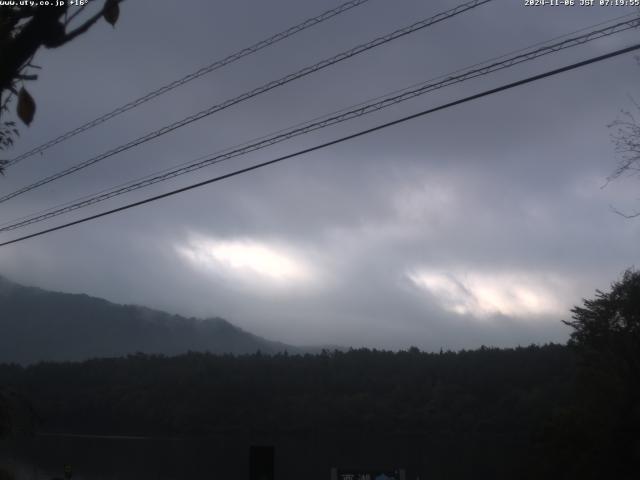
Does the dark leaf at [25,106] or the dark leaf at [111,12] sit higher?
the dark leaf at [111,12]

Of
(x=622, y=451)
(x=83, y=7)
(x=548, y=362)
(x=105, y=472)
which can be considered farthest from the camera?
(x=548, y=362)

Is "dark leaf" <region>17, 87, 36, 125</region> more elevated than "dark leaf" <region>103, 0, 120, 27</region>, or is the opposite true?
"dark leaf" <region>103, 0, 120, 27</region>

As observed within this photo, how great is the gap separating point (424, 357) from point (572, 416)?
258 feet

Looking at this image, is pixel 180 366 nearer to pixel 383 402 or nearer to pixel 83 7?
pixel 383 402

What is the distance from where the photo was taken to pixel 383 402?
298 feet

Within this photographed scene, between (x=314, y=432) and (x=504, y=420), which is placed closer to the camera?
(x=504, y=420)

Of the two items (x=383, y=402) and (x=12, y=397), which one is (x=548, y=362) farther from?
(x=12, y=397)

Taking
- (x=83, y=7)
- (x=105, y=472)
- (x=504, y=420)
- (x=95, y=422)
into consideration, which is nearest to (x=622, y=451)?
(x=83, y=7)

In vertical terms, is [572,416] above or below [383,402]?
below

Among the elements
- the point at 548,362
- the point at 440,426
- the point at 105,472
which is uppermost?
the point at 548,362

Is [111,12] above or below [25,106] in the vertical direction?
above

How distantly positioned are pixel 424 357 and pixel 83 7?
343 feet

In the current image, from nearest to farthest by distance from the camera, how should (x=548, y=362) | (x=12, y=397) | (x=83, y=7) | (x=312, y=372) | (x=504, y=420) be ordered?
(x=83, y=7), (x=12, y=397), (x=504, y=420), (x=548, y=362), (x=312, y=372)

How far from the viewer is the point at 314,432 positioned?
87562mm
